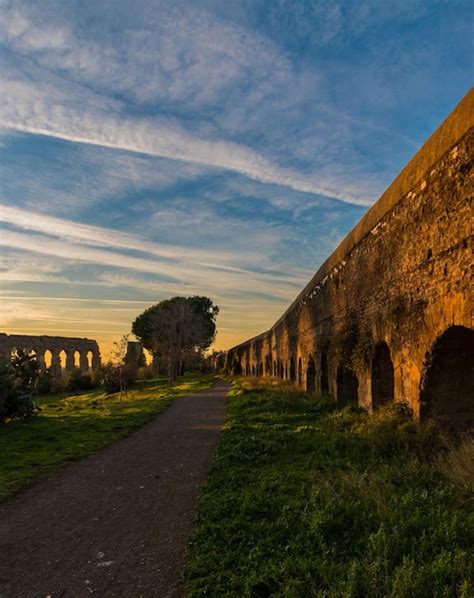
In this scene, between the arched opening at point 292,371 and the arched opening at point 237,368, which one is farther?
the arched opening at point 237,368

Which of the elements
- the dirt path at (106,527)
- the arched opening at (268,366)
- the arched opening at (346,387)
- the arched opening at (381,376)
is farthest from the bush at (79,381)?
the arched opening at (381,376)

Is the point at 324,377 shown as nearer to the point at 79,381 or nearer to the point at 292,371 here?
the point at 292,371

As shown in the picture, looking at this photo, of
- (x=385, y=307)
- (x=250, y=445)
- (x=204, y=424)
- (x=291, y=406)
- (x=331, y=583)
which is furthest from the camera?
(x=291, y=406)

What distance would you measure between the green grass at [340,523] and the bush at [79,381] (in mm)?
27993

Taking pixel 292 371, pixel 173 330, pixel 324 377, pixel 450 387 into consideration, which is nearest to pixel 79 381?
pixel 173 330

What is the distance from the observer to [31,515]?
17.1 feet

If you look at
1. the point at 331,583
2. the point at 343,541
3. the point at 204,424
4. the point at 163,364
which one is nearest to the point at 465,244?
the point at 343,541

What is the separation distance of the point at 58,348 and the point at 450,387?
4970 centimetres

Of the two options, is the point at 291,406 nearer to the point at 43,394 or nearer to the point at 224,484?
the point at 224,484

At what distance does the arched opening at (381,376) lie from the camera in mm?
9164

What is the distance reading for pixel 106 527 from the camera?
4707mm

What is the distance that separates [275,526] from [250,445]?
11.8ft

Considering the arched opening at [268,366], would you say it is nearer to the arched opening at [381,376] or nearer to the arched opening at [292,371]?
the arched opening at [292,371]

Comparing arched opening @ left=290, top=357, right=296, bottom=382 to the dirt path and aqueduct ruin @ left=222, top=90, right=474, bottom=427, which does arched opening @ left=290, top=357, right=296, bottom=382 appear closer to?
aqueduct ruin @ left=222, top=90, right=474, bottom=427
